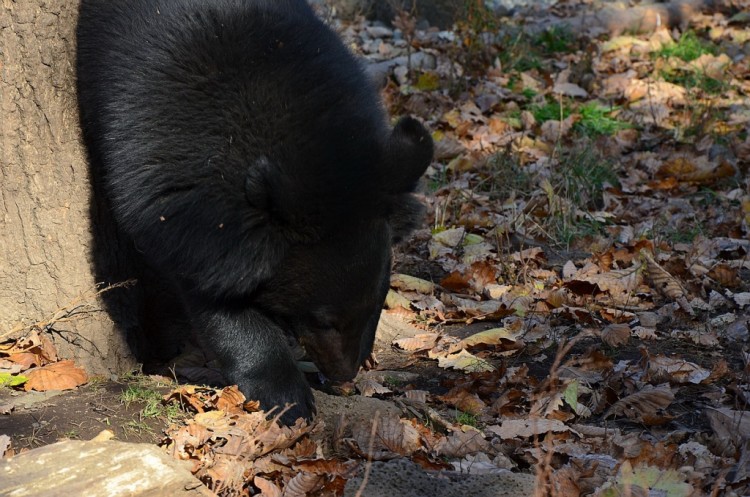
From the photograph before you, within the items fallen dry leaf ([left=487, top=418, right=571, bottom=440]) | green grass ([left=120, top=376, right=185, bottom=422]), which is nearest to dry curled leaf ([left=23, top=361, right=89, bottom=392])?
green grass ([left=120, top=376, right=185, bottom=422])

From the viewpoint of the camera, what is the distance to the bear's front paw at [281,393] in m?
3.82

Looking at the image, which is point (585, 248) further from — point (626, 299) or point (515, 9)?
point (515, 9)

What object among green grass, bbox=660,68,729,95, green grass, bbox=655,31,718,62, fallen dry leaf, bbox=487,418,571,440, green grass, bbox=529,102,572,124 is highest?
green grass, bbox=655,31,718,62

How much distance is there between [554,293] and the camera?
5.02 meters

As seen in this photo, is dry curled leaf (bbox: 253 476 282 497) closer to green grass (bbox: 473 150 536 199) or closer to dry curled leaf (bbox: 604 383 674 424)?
dry curled leaf (bbox: 604 383 674 424)

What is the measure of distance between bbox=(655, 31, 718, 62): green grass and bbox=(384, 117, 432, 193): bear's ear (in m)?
6.31

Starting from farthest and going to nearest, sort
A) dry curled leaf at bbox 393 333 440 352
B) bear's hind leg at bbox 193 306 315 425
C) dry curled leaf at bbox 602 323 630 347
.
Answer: dry curled leaf at bbox 393 333 440 352
dry curled leaf at bbox 602 323 630 347
bear's hind leg at bbox 193 306 315 425

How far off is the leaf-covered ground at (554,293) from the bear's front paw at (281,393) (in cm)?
8

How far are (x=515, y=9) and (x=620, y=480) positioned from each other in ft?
30.3

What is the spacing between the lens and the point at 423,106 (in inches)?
313

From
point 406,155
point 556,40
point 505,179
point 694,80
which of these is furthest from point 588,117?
point 406,155

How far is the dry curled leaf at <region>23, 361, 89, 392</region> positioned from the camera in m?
3.88

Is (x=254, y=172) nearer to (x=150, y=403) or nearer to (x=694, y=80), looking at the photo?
(x=150, y=403)

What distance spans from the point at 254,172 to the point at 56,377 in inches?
55.0
